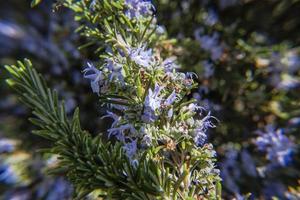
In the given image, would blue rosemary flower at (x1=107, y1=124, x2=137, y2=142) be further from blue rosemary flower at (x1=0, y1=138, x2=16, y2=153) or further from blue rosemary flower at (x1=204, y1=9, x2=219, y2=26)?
blue rosemary flower at (x1=0, y1=138, x2=16, y2=153)

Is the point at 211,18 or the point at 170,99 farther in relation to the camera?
the point at 211,18

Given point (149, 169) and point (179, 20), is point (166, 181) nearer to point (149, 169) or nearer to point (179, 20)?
point (149, 169)

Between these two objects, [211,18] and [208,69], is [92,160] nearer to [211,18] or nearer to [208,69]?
[208,69]

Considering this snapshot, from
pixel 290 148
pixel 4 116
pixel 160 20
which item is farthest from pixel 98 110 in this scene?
pixel 290 148

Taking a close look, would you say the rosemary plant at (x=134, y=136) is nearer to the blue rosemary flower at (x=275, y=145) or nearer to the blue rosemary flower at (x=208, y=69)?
the blue rosemary flower at (x=208, y=69)

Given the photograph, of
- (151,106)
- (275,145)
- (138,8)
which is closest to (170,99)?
(151,106)

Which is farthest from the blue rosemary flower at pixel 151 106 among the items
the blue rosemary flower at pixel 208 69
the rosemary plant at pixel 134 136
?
the blue rosemary flower at pixel 208 69

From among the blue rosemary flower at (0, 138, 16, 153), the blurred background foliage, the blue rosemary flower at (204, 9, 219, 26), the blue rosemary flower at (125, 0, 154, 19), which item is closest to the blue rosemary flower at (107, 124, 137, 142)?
the blue rosemary flower at (125, 0, 154, 19)
